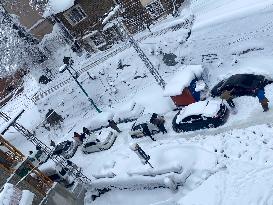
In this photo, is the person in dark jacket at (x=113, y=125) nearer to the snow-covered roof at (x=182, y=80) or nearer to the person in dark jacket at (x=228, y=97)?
the snow-covered roof at (x=182, y=80)

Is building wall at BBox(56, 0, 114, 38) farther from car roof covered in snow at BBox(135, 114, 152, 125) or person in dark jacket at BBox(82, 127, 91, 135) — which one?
car roof covered in snow at BBox(135, 114, 152, 125)

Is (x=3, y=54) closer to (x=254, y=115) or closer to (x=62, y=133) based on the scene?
(x=62, y=133)

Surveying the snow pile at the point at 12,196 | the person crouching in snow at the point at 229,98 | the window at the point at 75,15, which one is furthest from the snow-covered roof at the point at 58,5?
the snow pile at the point at 12,196

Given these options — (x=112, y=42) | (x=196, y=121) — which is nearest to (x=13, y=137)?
(x=112, y=42)

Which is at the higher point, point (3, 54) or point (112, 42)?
point (3, 54)

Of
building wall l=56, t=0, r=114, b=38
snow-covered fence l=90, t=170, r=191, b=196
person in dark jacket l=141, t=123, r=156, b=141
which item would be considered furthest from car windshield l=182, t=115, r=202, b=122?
building wall l=56, t=0, r=114, b=38

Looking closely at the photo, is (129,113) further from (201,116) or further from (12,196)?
(12,196)

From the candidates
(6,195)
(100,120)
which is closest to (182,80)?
(100,120)
